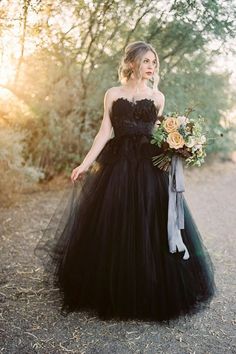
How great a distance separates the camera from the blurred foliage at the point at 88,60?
22.5 ft

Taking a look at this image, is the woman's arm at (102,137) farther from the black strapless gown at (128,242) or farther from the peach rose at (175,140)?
the peach rose at (175,140)

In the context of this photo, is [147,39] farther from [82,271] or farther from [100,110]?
[82,271]

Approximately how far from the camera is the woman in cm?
364

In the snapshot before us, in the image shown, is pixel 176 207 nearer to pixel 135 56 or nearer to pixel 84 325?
pixel 84 325

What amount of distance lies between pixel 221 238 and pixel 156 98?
2960mm

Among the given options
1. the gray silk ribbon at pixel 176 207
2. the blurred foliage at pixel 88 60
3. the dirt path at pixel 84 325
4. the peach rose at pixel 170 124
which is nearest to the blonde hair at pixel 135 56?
the peach rose at pixel 170 124

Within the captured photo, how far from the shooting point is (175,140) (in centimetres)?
362

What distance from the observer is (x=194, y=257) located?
3.95 metres

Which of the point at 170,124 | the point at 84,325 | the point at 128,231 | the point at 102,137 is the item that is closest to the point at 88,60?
the point at 102,137

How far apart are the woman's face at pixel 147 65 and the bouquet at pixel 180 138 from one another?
409mm

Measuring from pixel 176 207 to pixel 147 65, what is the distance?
1207 mm

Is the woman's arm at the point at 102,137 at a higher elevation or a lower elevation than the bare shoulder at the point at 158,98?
lower

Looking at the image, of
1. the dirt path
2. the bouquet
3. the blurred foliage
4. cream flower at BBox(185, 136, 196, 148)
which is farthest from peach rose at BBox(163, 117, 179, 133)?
the blurred foliage

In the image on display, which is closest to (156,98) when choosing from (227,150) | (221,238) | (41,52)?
(221,238)
